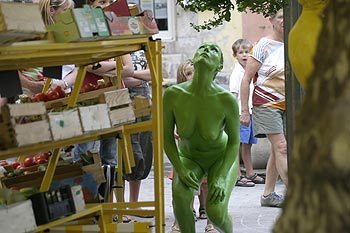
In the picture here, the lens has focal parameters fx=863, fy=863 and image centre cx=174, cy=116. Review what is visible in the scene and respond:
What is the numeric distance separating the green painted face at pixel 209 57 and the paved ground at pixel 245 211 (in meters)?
1.76

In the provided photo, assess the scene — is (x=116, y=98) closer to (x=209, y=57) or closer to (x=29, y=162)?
(x=209, y=57)

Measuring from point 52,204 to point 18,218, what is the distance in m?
0.37

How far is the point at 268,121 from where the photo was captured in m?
7.95

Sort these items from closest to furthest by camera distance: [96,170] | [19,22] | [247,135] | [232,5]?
1. [232,5]
2. [19,22]
3. [96,170]
4. [247,135]

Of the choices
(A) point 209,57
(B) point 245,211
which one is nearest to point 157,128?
(A) point 209,57

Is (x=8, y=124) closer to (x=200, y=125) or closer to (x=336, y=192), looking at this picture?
(x=200, y=125)

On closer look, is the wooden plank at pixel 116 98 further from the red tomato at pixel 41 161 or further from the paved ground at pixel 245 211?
the paved ground at pixel 245 211

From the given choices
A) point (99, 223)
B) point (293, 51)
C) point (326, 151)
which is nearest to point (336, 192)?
point (326, 151)

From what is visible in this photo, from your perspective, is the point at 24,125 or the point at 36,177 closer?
the point at 24,125

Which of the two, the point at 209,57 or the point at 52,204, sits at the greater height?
the point at 209,57

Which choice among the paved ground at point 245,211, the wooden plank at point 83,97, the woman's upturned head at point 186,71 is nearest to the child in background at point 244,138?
the paved ground at point 245,211

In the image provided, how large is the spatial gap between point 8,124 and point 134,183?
2956 mm

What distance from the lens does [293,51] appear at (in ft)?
9.85

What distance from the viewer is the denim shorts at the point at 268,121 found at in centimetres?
788
